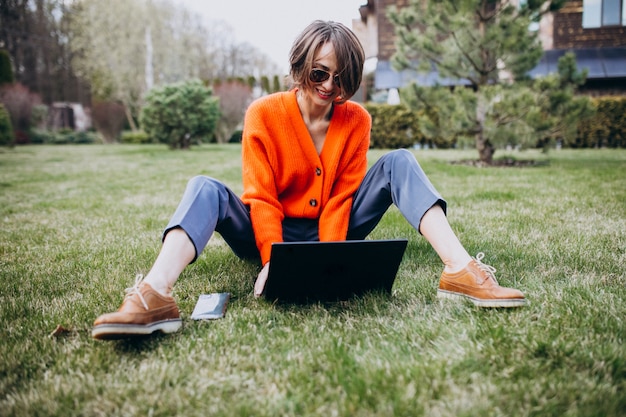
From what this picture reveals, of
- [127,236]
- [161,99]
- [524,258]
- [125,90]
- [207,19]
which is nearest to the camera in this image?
[524,258]

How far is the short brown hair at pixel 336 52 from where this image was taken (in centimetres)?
184

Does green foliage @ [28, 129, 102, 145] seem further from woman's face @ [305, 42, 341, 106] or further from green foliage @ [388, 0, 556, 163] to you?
woman's face @ [305, 42, 341, 106]

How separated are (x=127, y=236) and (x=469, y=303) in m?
2.55

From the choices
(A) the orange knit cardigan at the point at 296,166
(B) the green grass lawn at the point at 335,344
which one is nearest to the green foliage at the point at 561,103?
(B) the green grass lawn at the point at 335,344

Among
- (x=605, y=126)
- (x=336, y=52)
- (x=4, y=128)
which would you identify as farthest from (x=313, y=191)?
(x=4, y=128)

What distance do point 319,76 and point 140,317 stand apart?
47.3 inches

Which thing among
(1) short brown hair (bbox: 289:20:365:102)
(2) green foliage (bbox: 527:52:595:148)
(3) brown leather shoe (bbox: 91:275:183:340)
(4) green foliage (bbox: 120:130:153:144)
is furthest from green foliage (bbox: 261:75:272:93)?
(3) brown leather shoe (bbox: 91:275:183:340)

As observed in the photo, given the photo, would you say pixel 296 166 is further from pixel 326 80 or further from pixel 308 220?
pixel 326 80

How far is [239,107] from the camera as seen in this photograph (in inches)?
728

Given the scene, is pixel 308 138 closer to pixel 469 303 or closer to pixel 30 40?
pixel 469 303

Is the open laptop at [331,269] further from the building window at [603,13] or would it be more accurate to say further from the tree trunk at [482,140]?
the building window at [603,13]

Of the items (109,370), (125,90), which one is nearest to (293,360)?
(109,370)

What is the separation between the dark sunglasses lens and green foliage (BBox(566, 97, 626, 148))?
1210 cm

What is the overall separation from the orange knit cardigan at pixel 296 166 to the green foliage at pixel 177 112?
11.9 m
